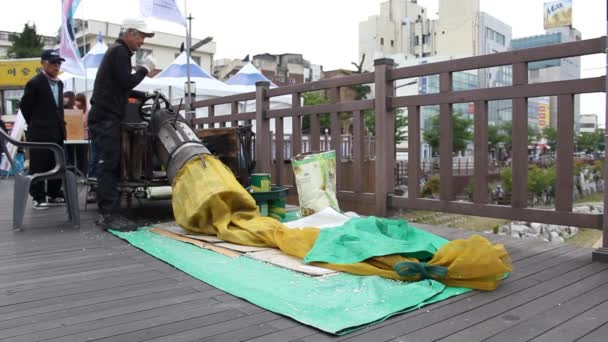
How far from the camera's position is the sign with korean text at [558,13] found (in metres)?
77.1

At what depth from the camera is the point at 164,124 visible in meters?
4.29

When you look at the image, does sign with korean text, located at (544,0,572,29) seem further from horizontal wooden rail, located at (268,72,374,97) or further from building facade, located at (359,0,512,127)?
horizontal wooden rail, located at (268,72,374,97)

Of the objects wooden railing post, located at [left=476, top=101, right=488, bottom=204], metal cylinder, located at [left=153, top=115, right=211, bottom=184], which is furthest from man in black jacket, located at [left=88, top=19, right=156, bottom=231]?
wooden railing post, located at [left=476, top=101, right=488, bottom=204]

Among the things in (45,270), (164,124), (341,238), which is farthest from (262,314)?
(164,124)

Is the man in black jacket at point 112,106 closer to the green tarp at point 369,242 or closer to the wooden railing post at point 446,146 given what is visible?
the green tarp at point 369,242

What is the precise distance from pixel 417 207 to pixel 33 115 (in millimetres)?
3977

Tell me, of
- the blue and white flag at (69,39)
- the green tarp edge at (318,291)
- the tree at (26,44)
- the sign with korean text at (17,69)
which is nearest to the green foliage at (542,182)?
the green tarp edge at (318,291)

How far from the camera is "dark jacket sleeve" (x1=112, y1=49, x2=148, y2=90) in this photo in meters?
4.01

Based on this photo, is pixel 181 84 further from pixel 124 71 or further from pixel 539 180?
pixel 124 71

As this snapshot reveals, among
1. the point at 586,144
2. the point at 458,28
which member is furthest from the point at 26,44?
the point at 458,28

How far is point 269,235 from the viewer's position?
3.30 metres

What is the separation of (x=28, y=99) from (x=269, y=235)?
3.34m

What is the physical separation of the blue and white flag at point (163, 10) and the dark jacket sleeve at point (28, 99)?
1.86 metres

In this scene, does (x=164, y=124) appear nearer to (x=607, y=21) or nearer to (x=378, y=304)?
(x=378, y=304)
